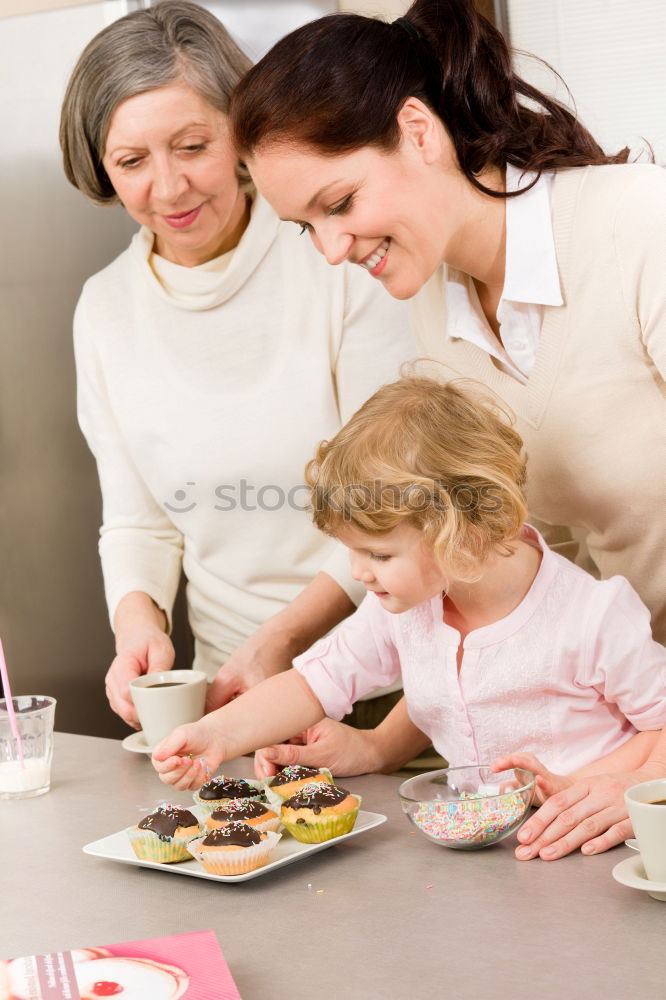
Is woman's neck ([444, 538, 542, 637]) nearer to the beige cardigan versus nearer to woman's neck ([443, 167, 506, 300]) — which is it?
the beige cardigan

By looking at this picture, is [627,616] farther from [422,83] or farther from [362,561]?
[422,83]

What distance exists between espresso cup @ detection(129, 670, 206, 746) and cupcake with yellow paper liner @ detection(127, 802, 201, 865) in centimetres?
32

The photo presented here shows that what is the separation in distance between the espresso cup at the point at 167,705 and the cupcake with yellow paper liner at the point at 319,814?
344 mm

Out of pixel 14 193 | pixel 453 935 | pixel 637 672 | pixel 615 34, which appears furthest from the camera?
pixel 14 193

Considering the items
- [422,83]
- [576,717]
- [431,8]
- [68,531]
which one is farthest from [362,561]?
[68,531]

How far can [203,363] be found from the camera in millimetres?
1882

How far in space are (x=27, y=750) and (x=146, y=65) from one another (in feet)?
3.26

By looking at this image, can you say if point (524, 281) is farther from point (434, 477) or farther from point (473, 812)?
point (473, 812)

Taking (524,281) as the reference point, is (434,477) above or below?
below

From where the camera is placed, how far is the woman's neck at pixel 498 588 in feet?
4.52

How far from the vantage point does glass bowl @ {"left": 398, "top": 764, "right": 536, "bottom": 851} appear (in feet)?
3.60

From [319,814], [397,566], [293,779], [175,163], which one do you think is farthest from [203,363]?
[319,814]

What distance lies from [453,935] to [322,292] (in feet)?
3.58

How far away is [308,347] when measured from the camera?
180 centimetres
